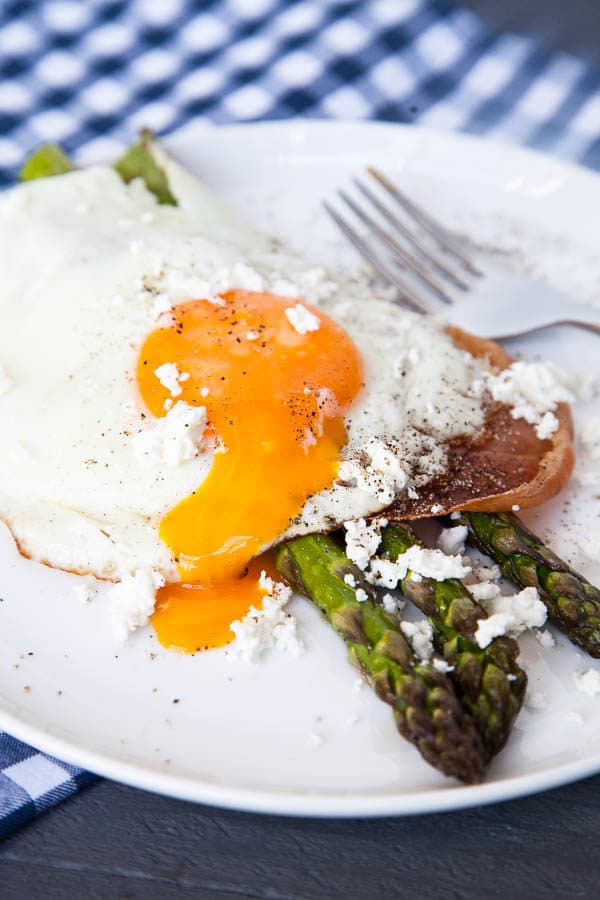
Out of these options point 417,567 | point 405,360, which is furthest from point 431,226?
point 417,567

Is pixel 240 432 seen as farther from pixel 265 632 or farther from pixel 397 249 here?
pixel 397 249

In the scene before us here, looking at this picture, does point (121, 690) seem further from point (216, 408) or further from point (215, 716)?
point (216, 408)

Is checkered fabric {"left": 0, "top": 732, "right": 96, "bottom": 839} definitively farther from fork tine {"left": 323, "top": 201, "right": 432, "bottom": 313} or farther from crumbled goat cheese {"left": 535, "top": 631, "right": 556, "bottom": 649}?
fork tine {"left": 323, "top": 201, "right": 432, "bottom": 313}

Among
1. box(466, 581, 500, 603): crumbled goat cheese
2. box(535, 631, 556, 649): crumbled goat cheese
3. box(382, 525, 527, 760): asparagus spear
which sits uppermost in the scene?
box(382, 525, 527, 760): asparagus spear

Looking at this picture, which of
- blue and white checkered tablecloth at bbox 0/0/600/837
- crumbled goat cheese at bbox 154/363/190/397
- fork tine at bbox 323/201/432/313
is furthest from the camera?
Result: blue and white checkered tablecloth at bbox 0/0/600/837

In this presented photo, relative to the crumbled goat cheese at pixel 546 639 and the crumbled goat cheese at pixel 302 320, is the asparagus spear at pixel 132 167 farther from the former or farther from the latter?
the crumbled goat cheese at pixel 546 639

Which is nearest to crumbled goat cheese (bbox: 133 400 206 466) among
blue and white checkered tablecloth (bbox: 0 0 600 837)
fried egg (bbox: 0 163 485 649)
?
fried egg (bbox: 0 163 485 649)
